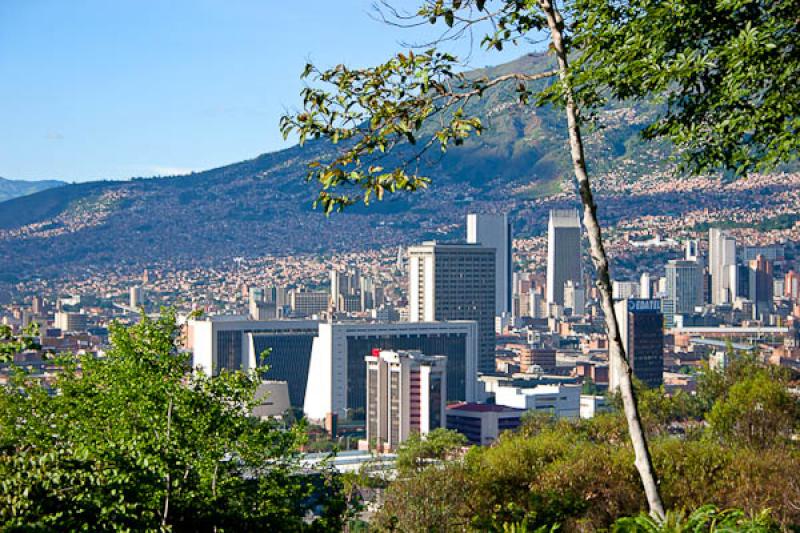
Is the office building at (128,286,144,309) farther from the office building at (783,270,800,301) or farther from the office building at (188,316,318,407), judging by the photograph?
the office building at (783,270,800,301)

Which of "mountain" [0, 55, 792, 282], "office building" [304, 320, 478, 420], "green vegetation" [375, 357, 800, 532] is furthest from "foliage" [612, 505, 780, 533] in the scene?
"mountain" [0, 55, 792, 282]

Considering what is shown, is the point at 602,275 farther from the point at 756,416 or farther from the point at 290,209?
the point at 290,209

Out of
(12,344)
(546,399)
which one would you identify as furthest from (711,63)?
(546,399)

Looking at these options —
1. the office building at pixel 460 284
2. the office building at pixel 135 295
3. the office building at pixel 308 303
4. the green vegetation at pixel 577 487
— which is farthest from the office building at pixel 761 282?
the green vegetation at pixel 577 487

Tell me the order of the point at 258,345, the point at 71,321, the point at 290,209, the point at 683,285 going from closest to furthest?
the point at 258,345, the point at 71,321, the point at 683,285, the point at 290,209

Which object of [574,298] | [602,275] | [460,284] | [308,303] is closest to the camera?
[602,275]

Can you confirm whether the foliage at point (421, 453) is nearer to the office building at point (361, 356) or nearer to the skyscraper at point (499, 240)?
the office building at point (361, 356)

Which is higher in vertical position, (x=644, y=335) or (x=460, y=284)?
(x=460, y=284)
